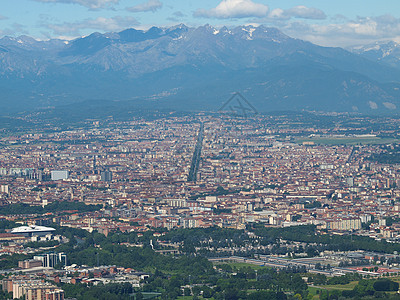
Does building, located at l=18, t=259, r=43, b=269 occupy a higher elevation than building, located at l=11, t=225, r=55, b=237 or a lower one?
lower

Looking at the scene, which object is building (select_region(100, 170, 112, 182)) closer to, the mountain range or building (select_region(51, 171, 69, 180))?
building (select_region(51, 171, 69, 180))

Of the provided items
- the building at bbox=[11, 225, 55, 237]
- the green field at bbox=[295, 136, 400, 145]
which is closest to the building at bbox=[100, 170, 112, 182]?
the building at bbox=[11, 225, 55, 237]

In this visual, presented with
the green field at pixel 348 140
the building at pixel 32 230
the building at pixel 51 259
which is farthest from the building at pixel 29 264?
the green field at pixel 348 140

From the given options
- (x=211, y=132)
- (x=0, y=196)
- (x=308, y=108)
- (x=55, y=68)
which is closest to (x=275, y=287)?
(x=0, y=196)

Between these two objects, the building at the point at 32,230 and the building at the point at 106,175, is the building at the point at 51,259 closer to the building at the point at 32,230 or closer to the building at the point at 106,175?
the building at the point at 32,230

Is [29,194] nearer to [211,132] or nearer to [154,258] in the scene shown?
[154,258]

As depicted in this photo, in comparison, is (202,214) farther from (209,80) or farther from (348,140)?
(209,80)
